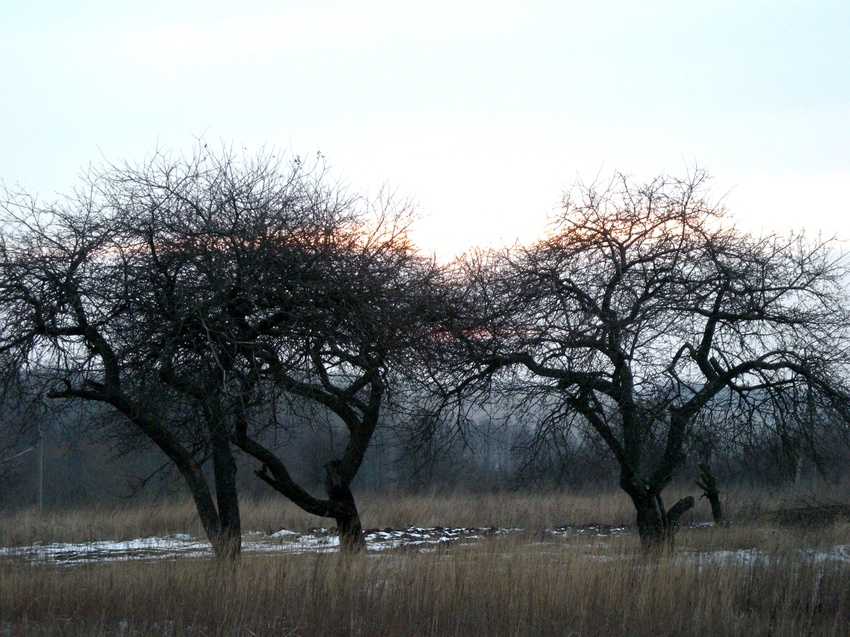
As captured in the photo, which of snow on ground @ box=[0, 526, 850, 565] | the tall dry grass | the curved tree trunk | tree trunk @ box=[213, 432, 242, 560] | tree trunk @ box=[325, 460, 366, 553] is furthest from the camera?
Answer: tree trunk @ box=[325, 460, 366, 553]

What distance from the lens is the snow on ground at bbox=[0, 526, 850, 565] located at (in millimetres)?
8133

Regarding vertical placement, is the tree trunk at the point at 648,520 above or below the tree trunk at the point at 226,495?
below

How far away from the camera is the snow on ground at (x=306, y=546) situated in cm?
813

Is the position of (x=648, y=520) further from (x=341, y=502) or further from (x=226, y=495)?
(x=226, y=495)

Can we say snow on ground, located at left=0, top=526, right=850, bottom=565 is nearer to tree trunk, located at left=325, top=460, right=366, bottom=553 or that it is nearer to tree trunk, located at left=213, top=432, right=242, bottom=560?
tree trunk, located at left=325, top=460, right=366, bottom=553

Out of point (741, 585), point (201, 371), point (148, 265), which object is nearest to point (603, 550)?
point (741, 585)

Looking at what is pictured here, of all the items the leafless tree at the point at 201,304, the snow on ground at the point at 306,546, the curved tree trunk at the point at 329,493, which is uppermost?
the leafless tree at the point at 201,304

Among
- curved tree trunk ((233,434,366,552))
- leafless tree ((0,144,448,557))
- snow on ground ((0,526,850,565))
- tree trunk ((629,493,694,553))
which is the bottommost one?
snow on ground ((0,526,850,565))

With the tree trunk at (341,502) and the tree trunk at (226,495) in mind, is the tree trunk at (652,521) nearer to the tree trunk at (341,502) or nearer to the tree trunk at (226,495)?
the tree trunk at (341,502)

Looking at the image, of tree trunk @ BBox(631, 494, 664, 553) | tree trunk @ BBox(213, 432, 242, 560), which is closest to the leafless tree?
tree trunk @ BBox(213, 432, 242, 560)

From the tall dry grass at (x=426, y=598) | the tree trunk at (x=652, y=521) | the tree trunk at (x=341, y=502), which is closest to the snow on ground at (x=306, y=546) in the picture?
the tree trunk at (x=341, y=502)

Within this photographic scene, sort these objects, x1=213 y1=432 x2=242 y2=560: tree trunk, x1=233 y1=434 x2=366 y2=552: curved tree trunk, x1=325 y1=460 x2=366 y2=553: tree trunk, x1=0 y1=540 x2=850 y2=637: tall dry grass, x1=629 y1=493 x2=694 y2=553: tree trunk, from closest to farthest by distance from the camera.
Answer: x1=0 y1=540 x2=850 y2=637: tall dry grass
x1=213 y1=432 x2=242 y2=560: tree trunk
x1=233 y1=434 x2=366 y2=552: curved tree trunk
x1=325 y1=460 x2=366 y2=553: tree trunk
x1=629 y1=493 x2=694 y2=553: tree trunk

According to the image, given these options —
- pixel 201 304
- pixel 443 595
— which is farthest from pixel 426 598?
pixel 201 304

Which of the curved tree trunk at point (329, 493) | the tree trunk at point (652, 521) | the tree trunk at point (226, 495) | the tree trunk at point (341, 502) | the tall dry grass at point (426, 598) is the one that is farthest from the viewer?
the tree trunk at point (652, 521)
